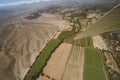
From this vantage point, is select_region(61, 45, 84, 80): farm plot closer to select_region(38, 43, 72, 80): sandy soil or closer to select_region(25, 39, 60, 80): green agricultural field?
select_region(38, 43, 72, 80): sandy soil

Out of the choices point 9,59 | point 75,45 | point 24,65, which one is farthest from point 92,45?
point 9,59

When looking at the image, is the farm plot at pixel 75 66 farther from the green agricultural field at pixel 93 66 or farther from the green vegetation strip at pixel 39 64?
the green vegetation strip at pixel 39 64

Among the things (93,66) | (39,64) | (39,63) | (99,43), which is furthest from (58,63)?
(99,43)

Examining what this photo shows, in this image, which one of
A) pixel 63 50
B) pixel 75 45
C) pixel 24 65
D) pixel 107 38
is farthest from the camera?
pixel 107 38

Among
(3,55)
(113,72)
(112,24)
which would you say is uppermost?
(112,24)

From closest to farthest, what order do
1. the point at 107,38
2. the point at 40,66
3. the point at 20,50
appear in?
the point at 40,66, the point at 20,50, the point at 107,38

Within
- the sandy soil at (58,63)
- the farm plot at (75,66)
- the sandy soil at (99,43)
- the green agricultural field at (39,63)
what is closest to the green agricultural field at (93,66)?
the farm plot at (75,66)

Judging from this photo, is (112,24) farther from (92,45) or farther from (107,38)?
(107,38)

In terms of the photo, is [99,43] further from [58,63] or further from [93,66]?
[58,63]
